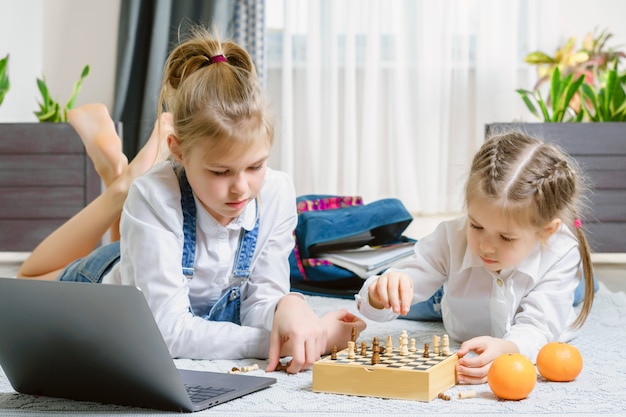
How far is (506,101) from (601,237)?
148 cm

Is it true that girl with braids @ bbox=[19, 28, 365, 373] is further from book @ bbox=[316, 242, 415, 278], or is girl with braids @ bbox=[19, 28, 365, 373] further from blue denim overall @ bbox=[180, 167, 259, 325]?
book @ bbox=[316, 242, 415, 278]

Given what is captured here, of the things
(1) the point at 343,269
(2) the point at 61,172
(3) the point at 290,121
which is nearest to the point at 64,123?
(2) the point at 61,172

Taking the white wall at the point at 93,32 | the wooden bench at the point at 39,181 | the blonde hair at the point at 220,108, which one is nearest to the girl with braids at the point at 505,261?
the blonde hair at the point at 220,108

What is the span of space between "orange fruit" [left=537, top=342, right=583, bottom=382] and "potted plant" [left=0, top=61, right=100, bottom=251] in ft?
6.68

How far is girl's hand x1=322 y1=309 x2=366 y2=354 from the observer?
4.70ft

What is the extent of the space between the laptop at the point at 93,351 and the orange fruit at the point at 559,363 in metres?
0.40

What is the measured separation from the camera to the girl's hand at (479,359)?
4.25ft

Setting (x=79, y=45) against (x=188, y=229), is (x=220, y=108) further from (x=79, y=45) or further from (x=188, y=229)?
(x=79, y=45)

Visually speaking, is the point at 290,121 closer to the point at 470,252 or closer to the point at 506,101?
the point at 506,101

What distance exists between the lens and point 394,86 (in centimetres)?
440

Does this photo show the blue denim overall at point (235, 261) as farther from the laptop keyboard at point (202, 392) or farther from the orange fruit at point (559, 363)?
the orange fruit at point (559, 363)

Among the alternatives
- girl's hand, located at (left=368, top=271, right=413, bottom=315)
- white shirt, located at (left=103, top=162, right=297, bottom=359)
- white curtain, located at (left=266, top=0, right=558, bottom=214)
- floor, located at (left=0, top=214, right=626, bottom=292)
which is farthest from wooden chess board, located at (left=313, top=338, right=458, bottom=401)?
white curtain, located at (left=266, top=0, right=558, bottom=214)

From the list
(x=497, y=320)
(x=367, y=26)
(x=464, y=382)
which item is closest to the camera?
(x=464, y=382)

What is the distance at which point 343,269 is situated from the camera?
2.29 meters
